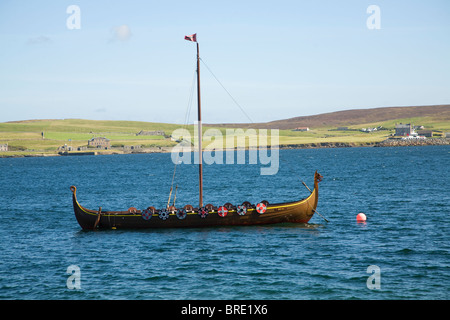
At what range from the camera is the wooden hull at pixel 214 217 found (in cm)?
4091

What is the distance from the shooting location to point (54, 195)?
249 ft

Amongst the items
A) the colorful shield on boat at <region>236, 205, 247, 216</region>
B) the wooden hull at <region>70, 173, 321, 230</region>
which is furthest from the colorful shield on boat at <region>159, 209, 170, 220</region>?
the colorful shield on boat at <region>236, 205, 247, 216</region>

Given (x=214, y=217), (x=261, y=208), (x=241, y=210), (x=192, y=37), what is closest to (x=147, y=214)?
(x=214, y=217)

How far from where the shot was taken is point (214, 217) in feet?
134

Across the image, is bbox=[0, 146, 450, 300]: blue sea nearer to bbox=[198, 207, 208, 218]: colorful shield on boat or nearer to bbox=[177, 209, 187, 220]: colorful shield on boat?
bbox=[177, 209, 187, 220]: colorful shield on boat

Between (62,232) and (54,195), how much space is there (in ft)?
114

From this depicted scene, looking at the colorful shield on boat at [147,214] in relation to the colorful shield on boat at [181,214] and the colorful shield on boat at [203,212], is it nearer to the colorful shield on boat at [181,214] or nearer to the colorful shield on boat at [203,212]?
the colorful shield on boat at [181,214]

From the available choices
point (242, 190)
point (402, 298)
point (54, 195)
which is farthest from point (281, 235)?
point (54, 195)

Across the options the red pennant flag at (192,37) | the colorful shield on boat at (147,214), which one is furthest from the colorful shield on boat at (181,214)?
the red pennant flag at (192,37)

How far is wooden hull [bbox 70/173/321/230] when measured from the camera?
40906mm

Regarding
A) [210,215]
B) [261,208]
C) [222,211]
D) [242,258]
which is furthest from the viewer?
[210,215]

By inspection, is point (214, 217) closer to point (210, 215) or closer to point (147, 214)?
point (210, 215)

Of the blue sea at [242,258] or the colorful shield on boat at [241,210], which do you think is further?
the colorful shield on boat at [241,210]
